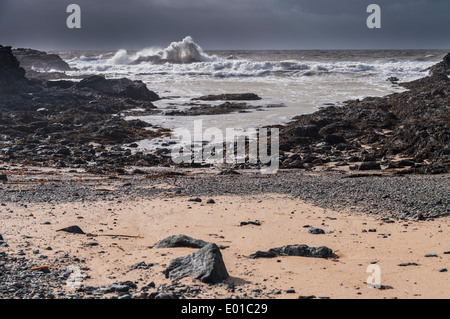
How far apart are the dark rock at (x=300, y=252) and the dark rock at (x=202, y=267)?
4.57 ft

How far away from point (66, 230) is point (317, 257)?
5.37 meters

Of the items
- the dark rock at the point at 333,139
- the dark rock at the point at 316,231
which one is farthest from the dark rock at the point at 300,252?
the dark rock at the point at 333,139

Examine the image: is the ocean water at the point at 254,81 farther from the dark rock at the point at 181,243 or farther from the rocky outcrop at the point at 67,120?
the dark rock at the point at 181,243

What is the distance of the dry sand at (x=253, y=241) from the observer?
695cm

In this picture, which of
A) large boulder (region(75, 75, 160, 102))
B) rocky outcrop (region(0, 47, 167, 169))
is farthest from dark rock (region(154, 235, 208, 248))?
large boulder (region(75, 75, 160, 102))

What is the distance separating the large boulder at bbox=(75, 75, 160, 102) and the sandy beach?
27955 millimetres

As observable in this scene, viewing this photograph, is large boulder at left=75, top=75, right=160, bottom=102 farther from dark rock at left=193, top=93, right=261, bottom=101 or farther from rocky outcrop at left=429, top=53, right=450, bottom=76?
rocky outcrop at left=429, top=53, right=450, bottom=76

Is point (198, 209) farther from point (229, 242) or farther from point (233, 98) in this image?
point (233, 98)

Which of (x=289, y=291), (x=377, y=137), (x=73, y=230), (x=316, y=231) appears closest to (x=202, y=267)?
(x=289, y=291)

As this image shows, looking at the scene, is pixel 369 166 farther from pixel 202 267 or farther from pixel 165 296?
pixel 165 296

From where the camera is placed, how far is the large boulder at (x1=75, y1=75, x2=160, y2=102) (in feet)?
131

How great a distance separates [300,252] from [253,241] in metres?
1.32

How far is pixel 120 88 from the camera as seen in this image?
40812 mm
